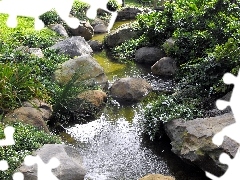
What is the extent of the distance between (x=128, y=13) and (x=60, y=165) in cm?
1524

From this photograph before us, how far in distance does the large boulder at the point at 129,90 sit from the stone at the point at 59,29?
5.63 metres

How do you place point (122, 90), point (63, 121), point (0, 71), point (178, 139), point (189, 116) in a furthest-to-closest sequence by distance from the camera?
point (122, 90) → point (63, 121) → point (0, 71) → point (189, 116) → point (178, 139)

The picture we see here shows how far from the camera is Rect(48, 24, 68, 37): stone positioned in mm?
14664

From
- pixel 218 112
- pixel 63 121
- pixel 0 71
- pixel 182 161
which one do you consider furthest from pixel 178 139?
pixel 0 71

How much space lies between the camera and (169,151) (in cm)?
705

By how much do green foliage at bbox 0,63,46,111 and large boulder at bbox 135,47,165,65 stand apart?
5001 millimetres

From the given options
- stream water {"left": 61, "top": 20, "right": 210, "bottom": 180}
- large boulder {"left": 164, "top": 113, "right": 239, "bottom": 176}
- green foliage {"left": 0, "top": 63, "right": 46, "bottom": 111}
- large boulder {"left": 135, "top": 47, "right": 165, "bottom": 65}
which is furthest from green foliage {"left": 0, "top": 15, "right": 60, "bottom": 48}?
large boulder {"left": 164, "top": 113, "right": 239, "bottom": 176}

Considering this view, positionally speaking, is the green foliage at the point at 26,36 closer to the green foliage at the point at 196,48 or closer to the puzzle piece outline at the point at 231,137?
the green foliage at the point at 196,48

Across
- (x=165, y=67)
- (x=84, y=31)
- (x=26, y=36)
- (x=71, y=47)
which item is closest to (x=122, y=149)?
(x=165, y=67)

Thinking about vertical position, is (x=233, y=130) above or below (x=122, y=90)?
above

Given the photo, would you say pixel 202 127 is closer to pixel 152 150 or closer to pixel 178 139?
pixel 178 139

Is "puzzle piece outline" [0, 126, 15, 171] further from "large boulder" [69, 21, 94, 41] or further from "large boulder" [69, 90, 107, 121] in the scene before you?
"large boulder" [69, 21, 94, 41]

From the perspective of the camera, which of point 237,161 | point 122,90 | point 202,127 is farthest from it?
point 122,90

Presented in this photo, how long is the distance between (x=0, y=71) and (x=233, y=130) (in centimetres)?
420
